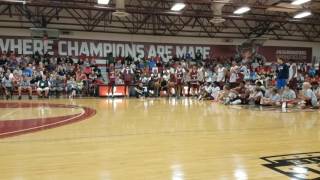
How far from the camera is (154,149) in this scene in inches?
173

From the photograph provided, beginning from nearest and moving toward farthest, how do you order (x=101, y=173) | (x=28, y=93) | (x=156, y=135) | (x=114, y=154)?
1. (x=101, y=173)
2. (x=114, y=154)
3. (x=156, y=135)
4. (x=28, y=93)

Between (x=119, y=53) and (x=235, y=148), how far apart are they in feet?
61.2

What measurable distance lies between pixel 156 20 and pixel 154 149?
1944cm

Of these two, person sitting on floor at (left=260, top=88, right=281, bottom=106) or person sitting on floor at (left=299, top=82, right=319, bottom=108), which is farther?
person sitting on floor at (left=260, top=88, right=281, bottom=106)

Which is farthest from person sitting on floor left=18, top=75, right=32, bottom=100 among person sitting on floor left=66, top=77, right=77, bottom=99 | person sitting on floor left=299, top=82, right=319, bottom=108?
person sitting on floor left=299, top=82, right=319, bottom=108

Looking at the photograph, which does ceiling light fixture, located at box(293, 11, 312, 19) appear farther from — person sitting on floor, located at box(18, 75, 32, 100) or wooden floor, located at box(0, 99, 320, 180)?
wooden floor, located at box(0, 99, 320, 180)

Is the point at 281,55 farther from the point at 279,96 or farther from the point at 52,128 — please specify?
the point at 52,128

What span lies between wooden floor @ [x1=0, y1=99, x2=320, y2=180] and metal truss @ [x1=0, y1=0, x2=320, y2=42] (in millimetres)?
13460

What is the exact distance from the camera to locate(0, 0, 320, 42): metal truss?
20125mm

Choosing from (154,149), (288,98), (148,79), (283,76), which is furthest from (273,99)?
(148,79)

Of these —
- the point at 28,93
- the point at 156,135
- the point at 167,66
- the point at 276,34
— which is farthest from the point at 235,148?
the point at 276,34

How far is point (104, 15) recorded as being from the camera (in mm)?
21781

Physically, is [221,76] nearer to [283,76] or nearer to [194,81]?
[194,81]

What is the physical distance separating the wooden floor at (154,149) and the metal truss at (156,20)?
13.5 metres
